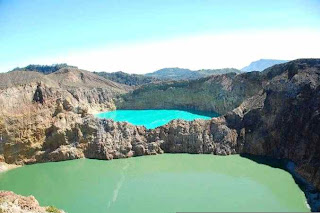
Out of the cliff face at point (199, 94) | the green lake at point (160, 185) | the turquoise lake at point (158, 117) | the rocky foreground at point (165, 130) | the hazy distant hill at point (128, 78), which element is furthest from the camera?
the hazy distant hill at point (128, 78)

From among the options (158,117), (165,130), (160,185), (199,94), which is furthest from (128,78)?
(160,185)

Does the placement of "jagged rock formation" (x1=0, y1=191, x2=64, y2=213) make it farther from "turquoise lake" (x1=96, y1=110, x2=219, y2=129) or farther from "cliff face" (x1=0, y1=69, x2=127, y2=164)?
"turquoise lake" (x1=96, y1=110, x2=219, y2=129)

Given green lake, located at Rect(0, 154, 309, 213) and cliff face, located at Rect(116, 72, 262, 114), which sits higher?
cliff face, located at Rect(116, 72, 262, 114)

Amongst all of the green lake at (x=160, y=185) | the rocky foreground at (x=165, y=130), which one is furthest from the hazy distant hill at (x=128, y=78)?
the green lake at (x=160, y=185)

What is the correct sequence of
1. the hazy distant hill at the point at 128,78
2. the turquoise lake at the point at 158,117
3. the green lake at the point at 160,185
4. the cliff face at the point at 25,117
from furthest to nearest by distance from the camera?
the hazy distant hill at the point at 128,78 < the turquoise lake at the point at 158,117 < the cliff face at the point at 25,117 < the green lake at the point at 160,185

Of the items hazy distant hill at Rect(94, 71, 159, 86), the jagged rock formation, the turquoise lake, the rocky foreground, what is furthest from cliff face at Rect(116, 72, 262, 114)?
the jagged rock formation

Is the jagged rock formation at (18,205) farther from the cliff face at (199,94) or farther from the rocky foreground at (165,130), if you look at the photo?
the cliff face at (199,94)

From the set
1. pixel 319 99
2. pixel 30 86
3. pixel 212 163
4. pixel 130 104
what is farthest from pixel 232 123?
pixel 130 104

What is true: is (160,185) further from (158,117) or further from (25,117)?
(158,117)

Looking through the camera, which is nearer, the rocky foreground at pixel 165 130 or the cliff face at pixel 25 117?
the rocky foreground at pixel 165 130
